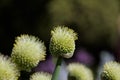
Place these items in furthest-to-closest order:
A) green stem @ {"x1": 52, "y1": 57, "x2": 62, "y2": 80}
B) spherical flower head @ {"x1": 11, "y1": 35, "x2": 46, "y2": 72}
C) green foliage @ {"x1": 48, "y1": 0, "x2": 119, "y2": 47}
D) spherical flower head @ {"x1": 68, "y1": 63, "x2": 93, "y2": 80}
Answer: green foliage @ {"x1": 48, "y1": 0, "x2": 119, "y2": 47} < spherical flower head @ {"x1": 68, "y1": 63, "x2": 93, "y2": 80} < spherical flower head @ {"x1": 11, "y1": 35, "x2": 46, "y2": 72} < green stem @ {"x1": 52, "y1": 57, "x2": 62, "y2": 80}

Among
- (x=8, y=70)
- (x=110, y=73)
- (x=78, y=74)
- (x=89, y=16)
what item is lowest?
(x=8, y=70)

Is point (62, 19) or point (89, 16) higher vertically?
point (89, 16)

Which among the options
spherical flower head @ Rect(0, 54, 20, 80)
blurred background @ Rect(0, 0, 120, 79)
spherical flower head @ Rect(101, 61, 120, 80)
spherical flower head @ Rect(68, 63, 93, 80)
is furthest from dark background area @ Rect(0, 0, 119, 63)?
spherical flower head @ Rect(0, 54, 20, 80)

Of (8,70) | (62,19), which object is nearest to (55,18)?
(62,19)

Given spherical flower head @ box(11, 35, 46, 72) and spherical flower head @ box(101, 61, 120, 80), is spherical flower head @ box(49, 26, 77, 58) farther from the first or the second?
spherical flower head @ box(101, 61, 120, 80)

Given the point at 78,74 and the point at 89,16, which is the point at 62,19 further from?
the point at 78,74

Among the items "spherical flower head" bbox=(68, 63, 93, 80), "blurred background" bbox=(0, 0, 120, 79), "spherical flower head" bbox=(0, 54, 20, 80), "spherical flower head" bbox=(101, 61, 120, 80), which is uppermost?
"blurred background" bbox=(0, 0, 120, 79)
